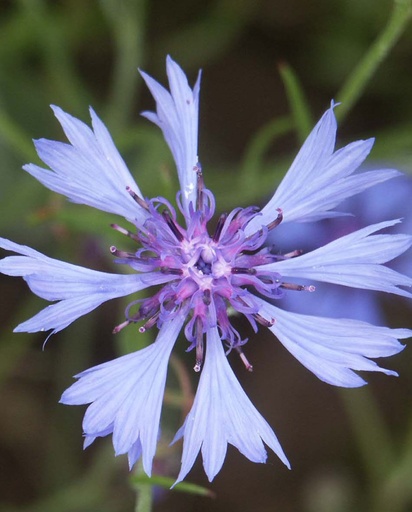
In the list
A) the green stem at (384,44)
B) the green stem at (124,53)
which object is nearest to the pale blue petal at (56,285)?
the green stem at (384,44)

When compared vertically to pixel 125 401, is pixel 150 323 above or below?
above

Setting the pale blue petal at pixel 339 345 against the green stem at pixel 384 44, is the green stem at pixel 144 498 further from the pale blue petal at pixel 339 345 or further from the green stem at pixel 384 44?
the green stem at pixel 384 44

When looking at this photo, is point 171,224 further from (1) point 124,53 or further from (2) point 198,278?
(1) point 124,53

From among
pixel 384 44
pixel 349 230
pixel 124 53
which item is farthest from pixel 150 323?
pixel 124 53

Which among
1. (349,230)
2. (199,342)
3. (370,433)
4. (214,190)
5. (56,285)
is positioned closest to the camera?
(56,285)

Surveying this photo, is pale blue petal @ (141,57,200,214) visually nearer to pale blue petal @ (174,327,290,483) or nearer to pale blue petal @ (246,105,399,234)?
pale blue petal @ (246,105,399,234)

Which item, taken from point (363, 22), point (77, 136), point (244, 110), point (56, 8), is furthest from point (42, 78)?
point (77, 136)
